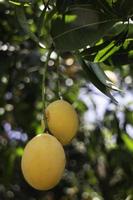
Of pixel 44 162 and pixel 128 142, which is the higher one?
pixel 44 162

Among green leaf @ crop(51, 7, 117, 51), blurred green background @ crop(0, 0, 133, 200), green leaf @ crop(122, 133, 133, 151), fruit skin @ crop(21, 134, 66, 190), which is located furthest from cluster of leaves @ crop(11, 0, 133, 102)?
green leaf @ crop(122, 133, 133, 151)

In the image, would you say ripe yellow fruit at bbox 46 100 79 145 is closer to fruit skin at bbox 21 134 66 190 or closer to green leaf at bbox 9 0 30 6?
fruit skin at bbox 21 134 66 190

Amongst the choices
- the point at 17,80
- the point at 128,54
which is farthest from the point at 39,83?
the point at 128,54

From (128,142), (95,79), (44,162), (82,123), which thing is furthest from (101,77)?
(82,123)

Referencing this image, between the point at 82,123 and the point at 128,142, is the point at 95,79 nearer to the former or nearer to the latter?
the point at 128,142

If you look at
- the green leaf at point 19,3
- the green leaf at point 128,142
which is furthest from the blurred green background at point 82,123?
the green leaf at point 19,3
